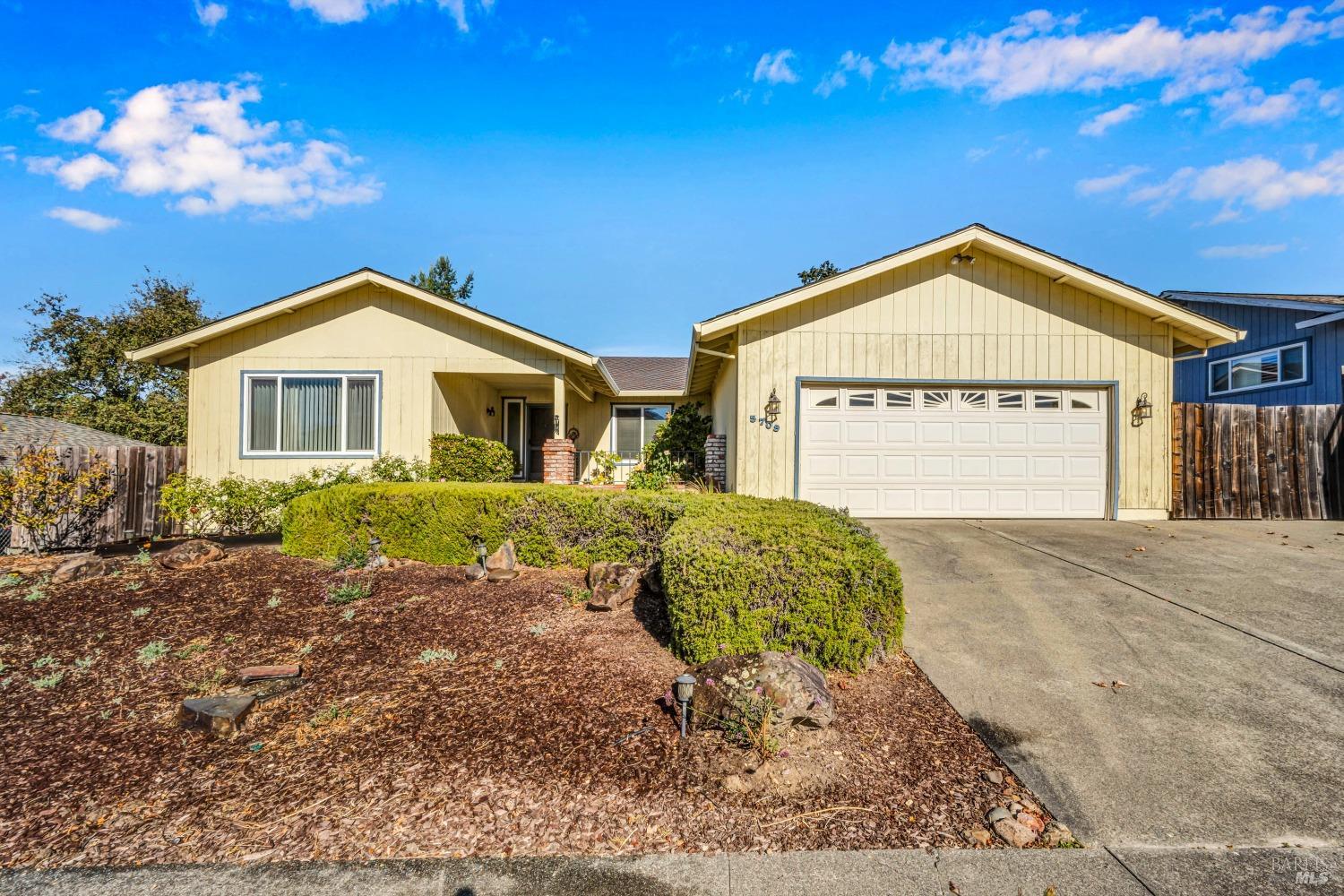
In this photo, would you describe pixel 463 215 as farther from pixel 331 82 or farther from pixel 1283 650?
pixel 1283 650

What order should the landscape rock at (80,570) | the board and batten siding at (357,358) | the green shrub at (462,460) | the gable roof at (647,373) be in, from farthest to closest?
the gable roof at (647,373) < the green shrub at (462,460) < the board and batten siding at (357,358) < the landscape rock at (80,570)

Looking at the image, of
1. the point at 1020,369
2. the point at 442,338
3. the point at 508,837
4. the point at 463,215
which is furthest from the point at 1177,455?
the point at 463,215

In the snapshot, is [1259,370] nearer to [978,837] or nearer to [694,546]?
[694,546]

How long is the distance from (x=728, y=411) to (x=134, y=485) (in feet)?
32.3

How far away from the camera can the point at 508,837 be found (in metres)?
2.25

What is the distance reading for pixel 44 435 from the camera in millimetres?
12273

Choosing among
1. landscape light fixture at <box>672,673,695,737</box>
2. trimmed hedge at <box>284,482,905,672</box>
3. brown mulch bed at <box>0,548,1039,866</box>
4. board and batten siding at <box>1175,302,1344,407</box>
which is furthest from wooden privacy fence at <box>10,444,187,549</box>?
board and batten siding at <box>1175,302,1344,407</box>

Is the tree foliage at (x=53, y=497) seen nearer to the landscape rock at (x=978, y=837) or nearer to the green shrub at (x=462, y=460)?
the green shrub at (x=462, y=460)

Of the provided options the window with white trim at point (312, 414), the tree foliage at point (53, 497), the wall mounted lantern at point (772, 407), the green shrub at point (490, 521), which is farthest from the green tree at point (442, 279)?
the green shrub at point (490, 521)

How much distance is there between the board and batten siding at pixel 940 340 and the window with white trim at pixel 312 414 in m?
6.67

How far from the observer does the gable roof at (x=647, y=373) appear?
14.9m

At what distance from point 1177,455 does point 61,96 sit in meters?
22.2

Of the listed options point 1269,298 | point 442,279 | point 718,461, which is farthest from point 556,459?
point 442,279

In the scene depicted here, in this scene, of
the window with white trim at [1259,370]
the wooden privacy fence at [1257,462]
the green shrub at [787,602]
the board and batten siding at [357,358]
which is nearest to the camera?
the green shrub at [787,602]
